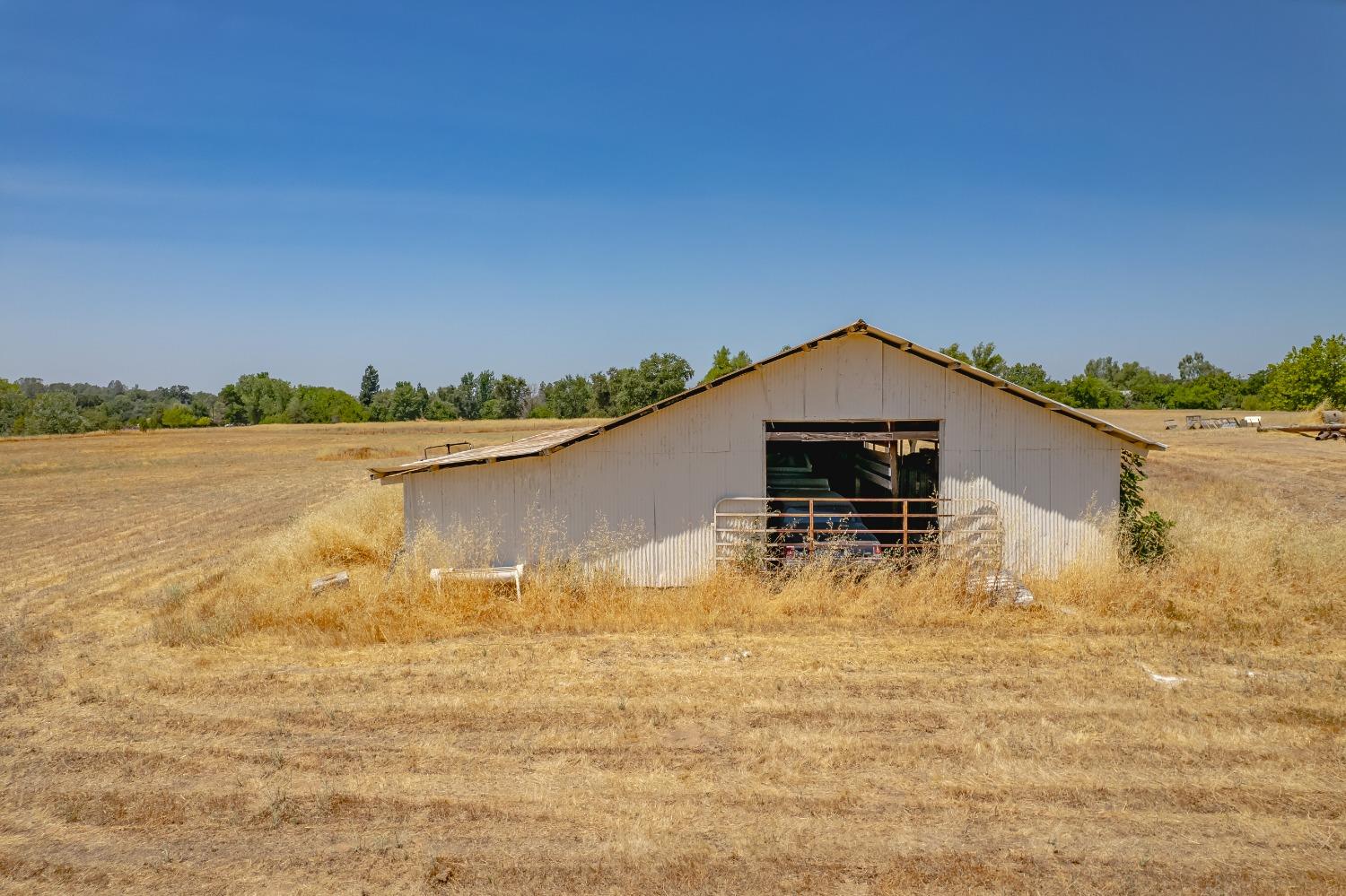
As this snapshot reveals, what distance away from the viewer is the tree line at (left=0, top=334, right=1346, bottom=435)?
6538 centimetres

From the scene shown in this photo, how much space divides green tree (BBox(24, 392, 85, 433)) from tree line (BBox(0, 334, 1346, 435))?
13 centimetres

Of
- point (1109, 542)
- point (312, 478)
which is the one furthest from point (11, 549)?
point (1109, 542)

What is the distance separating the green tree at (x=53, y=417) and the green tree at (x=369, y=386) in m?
47.7

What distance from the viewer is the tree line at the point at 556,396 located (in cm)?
6538

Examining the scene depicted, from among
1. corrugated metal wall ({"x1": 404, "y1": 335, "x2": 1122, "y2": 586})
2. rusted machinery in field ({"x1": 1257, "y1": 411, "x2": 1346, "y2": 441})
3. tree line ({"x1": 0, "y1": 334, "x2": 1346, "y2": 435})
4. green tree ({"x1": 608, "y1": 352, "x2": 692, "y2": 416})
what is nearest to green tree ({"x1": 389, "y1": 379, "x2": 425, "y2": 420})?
tree line ({"x1": 0, "y1": 334, "x2": 1346, "y2": 435})

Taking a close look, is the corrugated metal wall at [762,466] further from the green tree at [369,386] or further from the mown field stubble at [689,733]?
the green tree at [369,386]

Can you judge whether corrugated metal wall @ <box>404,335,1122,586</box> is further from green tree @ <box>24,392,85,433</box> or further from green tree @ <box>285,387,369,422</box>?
green tree @ <box>285,387,369,422</box>

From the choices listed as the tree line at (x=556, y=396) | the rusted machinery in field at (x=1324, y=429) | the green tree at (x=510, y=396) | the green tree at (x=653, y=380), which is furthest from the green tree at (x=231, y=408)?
the rusted machinery in field at (x=1324, y=429)

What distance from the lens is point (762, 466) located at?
12.0m

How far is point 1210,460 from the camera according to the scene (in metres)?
34.8

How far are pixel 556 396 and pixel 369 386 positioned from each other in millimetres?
46508

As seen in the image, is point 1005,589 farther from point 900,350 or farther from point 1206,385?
point 1206,385

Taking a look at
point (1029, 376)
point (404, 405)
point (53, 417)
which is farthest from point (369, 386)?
point (1029, 376)

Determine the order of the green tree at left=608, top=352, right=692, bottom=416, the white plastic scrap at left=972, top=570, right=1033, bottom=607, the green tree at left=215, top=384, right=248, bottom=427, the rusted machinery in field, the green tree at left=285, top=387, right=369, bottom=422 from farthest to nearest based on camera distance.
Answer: the green tree at left=215, top=384, right=248, bottom=427, the green tree at left=285, top=387, right=369, bottom=422, the green tree at left=608, top=352, right=692, bottom=416, the rusted machinery in field, the white plastic scrap at left=972, top=570, right=1033, bottom=607
